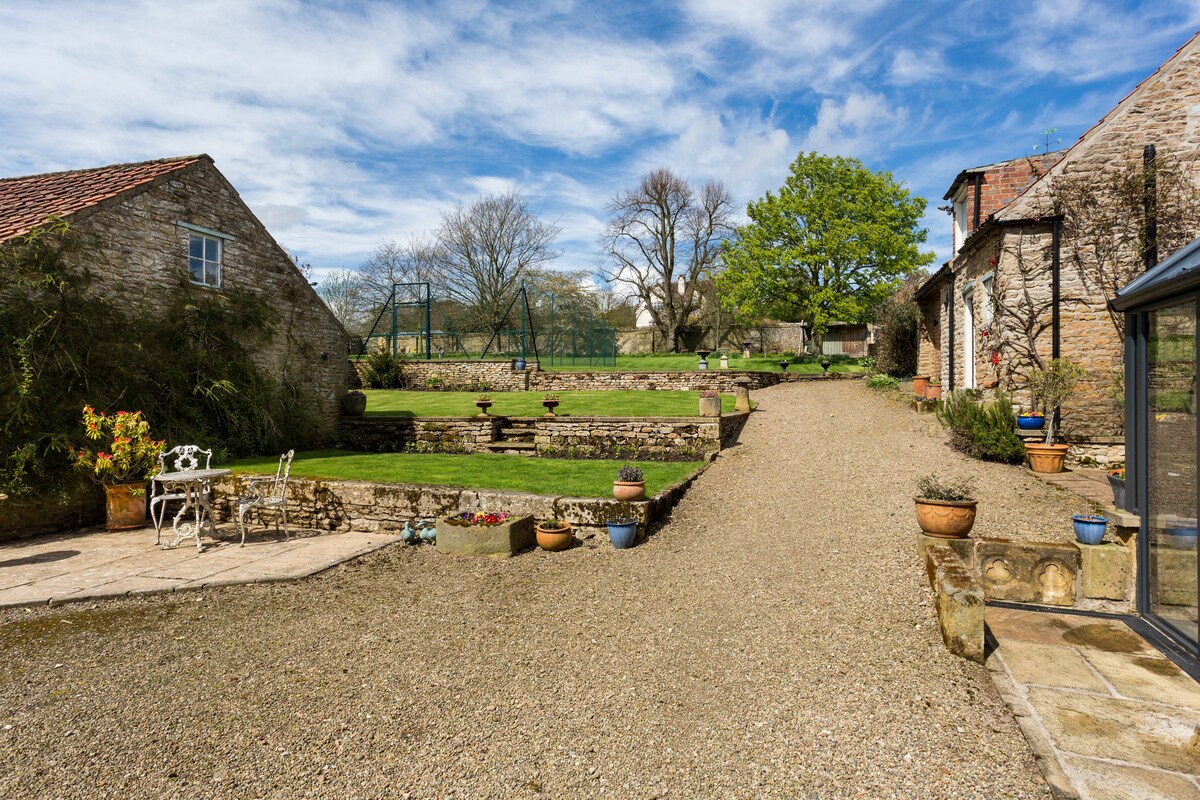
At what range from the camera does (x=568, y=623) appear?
540 cm

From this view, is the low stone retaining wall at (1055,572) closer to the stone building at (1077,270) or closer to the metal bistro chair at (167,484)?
the stone building at (1077,270)

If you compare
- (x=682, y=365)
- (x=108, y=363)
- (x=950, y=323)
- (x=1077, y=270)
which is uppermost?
(x=1077, y=270)

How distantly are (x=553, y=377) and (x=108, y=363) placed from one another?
15.3 metres

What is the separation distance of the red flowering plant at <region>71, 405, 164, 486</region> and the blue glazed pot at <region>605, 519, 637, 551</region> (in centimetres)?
682

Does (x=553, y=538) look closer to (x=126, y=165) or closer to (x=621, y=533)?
(x=621, y=533)

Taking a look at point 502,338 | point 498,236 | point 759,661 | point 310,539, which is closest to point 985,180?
point 759,661

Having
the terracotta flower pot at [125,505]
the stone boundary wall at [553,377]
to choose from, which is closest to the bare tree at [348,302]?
the stone boundary wall at [553,377]

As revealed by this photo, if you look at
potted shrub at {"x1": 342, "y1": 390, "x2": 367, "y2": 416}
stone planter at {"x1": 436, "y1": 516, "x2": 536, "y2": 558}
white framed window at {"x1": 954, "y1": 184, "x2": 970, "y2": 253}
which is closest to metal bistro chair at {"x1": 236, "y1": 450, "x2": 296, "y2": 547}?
stone planter at {"x1": 436, "y1": 516, "x2": 536, "y2": 558}

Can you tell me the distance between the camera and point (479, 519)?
7812mm

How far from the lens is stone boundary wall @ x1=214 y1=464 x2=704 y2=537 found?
8055 millimetres

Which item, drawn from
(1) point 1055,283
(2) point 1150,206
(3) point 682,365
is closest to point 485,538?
(1) point 1055,283

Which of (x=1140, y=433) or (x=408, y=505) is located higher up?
(x=1140, y=433)

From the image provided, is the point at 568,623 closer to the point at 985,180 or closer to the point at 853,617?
the point at 853,617

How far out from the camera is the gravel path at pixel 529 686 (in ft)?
10.6
